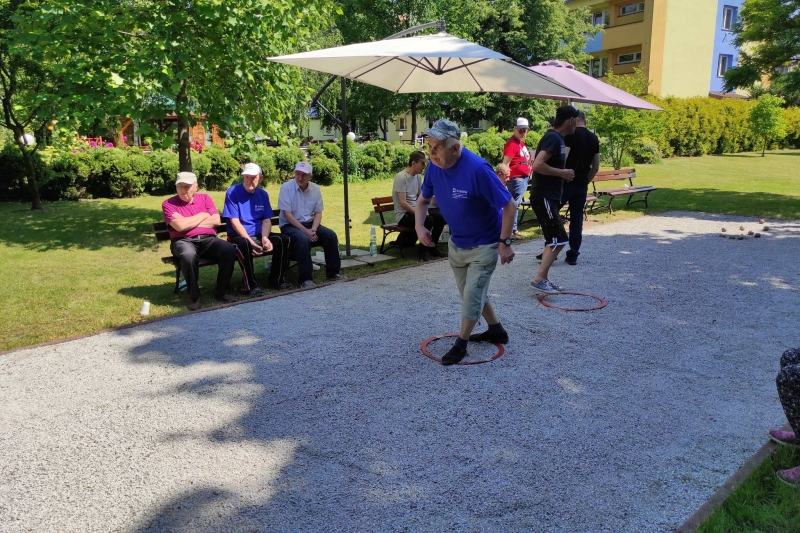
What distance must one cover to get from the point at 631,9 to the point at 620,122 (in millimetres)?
21613

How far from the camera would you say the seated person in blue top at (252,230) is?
7.25 meters

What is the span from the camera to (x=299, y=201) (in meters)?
7.96

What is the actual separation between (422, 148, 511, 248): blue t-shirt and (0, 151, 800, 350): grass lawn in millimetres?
3383

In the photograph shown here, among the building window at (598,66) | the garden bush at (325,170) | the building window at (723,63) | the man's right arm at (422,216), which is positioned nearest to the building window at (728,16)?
the building window at (723,63)

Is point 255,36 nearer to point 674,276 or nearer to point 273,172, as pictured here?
point 674,276

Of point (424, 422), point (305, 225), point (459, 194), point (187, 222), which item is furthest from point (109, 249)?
point (424, 422)

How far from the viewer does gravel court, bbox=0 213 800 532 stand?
10.4ft

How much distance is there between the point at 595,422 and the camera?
4047mm

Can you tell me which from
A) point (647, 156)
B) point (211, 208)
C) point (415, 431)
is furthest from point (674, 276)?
point (647, 156)

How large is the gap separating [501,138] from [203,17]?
630 inches

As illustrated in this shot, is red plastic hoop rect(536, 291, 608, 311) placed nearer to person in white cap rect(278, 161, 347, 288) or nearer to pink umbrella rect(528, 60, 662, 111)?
person in white cap rect(278, 161, 347, 288)

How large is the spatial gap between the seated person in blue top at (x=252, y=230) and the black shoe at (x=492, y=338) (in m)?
2.92

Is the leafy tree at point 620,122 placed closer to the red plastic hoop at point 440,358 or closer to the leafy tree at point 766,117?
the leafy tree at point 766,117

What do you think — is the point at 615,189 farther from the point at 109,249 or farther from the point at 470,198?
the point at 109,249
